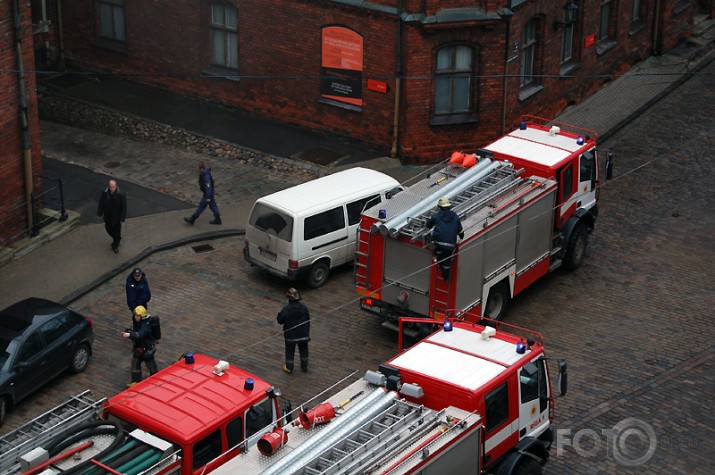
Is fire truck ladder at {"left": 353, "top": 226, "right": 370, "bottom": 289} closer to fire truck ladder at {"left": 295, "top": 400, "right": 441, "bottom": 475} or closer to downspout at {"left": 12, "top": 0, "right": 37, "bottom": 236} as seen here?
fire truck ladder at {"left": 295, "top": 400, "right": 441, "bottom": 475}

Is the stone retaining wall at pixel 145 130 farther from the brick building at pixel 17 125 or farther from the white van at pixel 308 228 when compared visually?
the brick building at pixel 17 125

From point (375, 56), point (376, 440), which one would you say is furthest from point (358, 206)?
point (376, 440)

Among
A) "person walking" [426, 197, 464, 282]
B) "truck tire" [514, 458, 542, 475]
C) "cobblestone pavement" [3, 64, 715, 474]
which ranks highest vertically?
"person walking" [426, 197, 464, 282]

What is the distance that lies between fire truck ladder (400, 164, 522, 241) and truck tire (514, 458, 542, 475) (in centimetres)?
533

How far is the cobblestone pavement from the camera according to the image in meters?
20.6

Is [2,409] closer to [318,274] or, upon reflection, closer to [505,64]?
[318,274]

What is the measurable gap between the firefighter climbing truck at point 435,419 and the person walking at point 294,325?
3785mm

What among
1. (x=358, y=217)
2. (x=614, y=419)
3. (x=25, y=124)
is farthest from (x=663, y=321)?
(x=25, y=124)

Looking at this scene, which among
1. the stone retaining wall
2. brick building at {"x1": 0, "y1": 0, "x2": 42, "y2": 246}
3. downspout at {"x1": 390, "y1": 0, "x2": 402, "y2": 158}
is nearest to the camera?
brick building at {"x1": 0, "y1": 0, "x2": 42, "y2": 246}

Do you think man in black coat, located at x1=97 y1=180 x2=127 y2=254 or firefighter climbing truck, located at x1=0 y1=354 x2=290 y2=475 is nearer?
firefighter climbing truck, located at x1=0 y1=354 x2=290 y2=475

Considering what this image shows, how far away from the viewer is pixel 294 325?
21828 mm

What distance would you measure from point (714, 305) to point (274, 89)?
42.9ft

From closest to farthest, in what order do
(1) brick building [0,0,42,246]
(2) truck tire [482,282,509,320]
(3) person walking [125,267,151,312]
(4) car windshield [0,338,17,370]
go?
1. (4) car windshield [0,338,17,370]
2. (3) person walking [125,267,151,312]
3. (2) truck tire [482,282,509,320]
4. (1) brick building [0,0,42,246]

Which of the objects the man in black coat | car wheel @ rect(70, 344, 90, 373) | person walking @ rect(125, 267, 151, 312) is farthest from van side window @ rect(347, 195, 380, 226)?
car wheel @ rect(70, 344, 90, 373)
